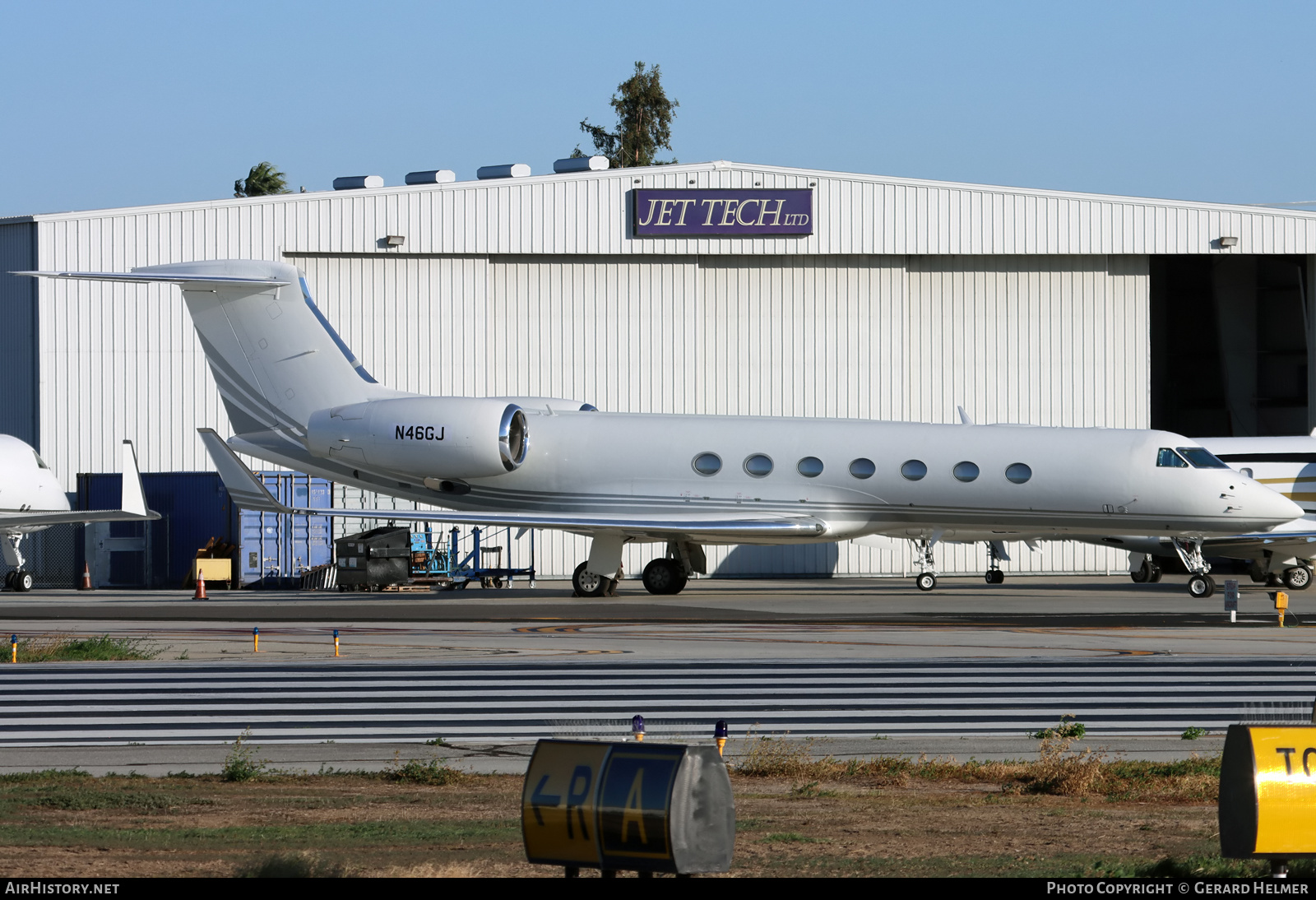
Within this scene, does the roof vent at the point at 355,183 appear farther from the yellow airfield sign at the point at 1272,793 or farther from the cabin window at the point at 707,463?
the yellow airfield sign at the point at 1272,793

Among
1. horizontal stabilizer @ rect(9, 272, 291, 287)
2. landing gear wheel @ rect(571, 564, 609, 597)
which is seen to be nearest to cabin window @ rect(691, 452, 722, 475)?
landing gear wheel @ rect(571, 564, 609, 597)

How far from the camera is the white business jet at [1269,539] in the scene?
30.8m

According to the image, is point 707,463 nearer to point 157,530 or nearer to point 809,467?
point 809,467

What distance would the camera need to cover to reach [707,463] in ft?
94.9

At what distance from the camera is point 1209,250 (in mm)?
40156

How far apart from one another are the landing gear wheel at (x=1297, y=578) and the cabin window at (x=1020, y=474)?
323 inches

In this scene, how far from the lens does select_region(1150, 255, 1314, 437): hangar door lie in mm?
49719

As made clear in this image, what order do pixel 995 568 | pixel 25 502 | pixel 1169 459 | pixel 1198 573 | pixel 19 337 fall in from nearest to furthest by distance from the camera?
1. pixel 1169 459
2. pixel 1198 573
3. pixel 25 502
4. pixel 995 568
5. pixel 19 337

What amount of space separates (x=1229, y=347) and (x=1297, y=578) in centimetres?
2143

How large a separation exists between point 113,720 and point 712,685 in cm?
569

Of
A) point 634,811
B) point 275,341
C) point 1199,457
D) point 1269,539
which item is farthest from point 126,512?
point 634,811

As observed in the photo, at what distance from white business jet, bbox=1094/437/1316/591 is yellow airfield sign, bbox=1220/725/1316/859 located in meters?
24.8

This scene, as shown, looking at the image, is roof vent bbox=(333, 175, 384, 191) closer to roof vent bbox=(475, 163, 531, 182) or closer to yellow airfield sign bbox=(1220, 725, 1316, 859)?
roof vent bbox=(475, 163, 531, 182)

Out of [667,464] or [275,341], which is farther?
[275,341]
